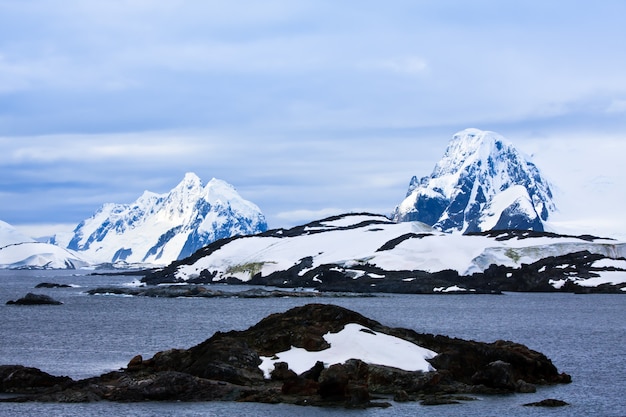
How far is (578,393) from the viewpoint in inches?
2206

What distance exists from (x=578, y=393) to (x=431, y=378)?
8.17 meters

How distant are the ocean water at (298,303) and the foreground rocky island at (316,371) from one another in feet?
4.93

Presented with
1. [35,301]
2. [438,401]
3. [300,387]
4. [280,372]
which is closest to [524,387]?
[438,401]

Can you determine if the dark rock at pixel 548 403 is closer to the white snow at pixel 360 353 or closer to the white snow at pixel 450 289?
the white snow at pixel 360 353

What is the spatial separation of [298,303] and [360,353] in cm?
9316

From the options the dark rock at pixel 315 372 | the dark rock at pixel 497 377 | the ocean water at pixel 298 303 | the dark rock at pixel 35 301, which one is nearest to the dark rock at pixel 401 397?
the ocean water at pixel 298 303

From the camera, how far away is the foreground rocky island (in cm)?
5175

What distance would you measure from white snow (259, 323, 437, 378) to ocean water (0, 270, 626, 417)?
211 inches

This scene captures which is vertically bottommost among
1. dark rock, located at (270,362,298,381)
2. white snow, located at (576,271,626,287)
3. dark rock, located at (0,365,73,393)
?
dark rock, located at (0,365,73,393)

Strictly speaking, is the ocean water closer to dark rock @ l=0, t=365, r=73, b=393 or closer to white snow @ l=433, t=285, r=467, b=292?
dark rock @ l=0, t=365, r=73, b=393

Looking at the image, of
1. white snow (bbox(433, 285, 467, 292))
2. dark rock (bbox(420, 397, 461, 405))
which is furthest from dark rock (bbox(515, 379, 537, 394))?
white snow (bbox(433, 285, 467, 292))

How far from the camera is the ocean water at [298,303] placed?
49.7 meters

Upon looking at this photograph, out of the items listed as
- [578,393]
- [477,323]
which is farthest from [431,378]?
[477,323]

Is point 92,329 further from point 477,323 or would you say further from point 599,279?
point 599,279
